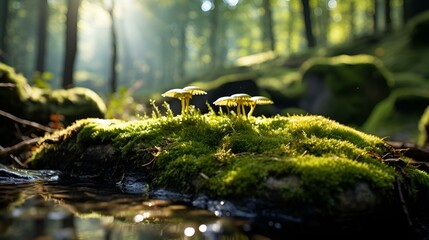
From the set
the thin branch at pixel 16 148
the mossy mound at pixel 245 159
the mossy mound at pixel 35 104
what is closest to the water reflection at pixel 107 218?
the mossy mound at pixel 245 159

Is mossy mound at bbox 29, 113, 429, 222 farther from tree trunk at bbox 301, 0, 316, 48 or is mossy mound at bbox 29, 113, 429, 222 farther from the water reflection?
tree trunk at bbox 301, 0, 316, 48

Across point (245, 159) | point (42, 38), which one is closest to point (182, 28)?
point (42, 38)

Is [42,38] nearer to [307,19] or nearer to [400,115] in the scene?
[307,19]

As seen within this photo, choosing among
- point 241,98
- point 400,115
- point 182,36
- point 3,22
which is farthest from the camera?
point 182,36

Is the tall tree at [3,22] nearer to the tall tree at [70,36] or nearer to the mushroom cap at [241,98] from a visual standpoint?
the tall tree at [70,36]

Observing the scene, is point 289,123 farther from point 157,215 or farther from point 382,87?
point 382,87

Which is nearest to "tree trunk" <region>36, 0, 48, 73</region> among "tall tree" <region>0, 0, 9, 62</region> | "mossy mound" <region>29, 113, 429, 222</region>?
→ "tall tree" <region>0, 0, 9, 62</region>

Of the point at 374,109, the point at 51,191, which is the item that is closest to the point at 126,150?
the point at 51,191
